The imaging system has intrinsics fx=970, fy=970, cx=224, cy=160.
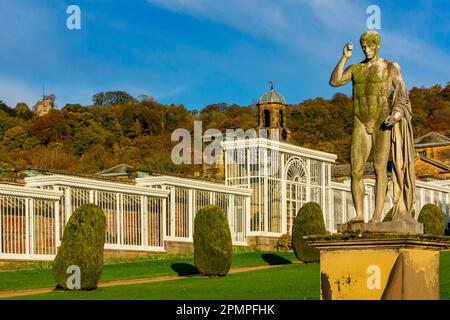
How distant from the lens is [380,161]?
12.2 m

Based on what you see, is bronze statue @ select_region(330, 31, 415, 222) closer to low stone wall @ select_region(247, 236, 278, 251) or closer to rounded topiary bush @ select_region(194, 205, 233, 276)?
rounded topiary bush @ select_region(194, 205, 233, 276)

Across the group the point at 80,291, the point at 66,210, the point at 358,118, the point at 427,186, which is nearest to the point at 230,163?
the point at 66,210

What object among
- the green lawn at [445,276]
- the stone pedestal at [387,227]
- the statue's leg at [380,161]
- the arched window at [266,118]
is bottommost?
the green lawn at [445,276]

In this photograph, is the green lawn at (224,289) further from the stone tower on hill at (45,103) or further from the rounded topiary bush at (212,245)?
the stone tower on hill at (45,103)

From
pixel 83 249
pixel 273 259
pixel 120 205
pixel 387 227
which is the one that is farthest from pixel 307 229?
pixel 387 227

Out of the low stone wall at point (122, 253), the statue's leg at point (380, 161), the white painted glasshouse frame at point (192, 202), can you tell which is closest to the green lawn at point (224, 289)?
the low stone wall at point (122, 253)

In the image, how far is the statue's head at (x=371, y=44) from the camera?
1236 centimetres

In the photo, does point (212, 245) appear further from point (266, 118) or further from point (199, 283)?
point (266, 118)

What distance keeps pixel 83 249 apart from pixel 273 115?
34.5 m

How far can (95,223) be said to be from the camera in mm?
33719

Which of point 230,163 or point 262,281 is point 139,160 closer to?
point 230,163

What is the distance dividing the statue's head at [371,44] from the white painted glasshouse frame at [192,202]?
36.9 metres

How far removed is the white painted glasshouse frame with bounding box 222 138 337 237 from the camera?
2105 inches

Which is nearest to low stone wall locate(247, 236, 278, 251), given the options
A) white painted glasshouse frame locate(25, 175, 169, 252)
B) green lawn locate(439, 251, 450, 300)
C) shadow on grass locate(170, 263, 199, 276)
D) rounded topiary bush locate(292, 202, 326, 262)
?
white painted glasshouse frame locate(25, 175, 169, 252)
